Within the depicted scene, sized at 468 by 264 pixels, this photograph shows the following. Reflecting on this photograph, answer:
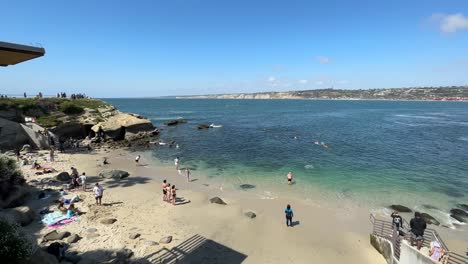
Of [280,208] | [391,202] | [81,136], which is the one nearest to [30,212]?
[280,208]

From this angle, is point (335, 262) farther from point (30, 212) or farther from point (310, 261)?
point (30, 212)

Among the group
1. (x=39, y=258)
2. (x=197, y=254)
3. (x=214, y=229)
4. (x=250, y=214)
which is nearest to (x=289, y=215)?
(x=250, y=214)

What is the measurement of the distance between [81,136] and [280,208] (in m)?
38.6

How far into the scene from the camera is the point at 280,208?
19.6 m

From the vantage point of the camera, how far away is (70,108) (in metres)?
48.0

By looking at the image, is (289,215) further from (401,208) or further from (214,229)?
(401,208)

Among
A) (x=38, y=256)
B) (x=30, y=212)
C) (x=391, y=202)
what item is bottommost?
(x=391, y=202)

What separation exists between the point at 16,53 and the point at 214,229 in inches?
498

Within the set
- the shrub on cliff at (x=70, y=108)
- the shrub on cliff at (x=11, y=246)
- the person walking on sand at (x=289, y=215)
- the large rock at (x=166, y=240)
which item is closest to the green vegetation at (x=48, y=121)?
the shrub on cliff at (x=70, y=108)

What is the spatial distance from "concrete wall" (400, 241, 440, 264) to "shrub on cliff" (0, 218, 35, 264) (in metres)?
13.7

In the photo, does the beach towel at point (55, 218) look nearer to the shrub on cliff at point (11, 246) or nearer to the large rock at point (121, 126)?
the shrub on cliff at point (11, 246)

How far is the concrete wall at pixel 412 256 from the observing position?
10.1 meters

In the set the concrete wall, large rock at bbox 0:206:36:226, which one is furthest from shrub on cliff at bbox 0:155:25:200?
the concrete wall

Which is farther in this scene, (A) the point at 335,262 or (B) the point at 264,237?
(B) the point at 264,237
